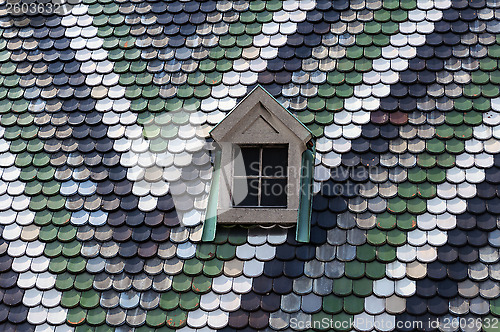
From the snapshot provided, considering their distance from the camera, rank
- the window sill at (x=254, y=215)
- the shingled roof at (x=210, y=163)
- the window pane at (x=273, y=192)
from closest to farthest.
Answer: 1. the shingled roof at (x=210, y=163)
2. the window sill at (x=254, y=215)
3. the window pane at (x=273, y=192)

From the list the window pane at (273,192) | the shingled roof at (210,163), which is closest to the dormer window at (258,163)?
the window pane at (273,192)

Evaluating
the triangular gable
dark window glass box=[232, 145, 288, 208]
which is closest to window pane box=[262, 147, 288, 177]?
dark window glass box=[232, 145, 288, 208]

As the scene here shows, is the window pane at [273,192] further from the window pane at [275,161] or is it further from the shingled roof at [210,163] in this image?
the shingled roof at [210,163]

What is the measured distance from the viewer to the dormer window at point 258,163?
8.15 meters

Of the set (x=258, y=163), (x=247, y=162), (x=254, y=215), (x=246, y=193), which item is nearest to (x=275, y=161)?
(x=258, y=163)

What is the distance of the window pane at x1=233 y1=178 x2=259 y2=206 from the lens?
8219mm

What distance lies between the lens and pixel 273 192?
8.25 m

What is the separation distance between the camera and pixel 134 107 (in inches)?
362

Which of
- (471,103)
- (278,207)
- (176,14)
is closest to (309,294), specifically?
(278,207)

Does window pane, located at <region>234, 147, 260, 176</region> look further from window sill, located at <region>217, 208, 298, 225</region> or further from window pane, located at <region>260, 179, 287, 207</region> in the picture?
window sill, located at <region>217, 208, 298, 225</region>

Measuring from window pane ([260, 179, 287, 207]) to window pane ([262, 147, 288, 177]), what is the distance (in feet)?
0.29

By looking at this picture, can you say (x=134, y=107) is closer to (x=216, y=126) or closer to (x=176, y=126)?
(x=176, y=126)

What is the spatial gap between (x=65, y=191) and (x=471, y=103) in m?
4.29

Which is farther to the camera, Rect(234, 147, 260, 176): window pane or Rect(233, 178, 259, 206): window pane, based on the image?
Rect(234, 147, 260, 176): window pane
